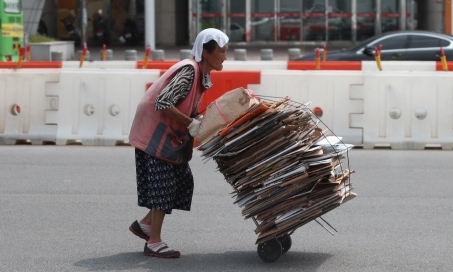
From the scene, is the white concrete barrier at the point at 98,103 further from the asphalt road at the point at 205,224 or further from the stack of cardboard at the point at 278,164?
the stack of cardboard at the point at 278,164

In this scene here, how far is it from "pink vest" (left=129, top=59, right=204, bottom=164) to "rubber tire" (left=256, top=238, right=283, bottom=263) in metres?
0.80

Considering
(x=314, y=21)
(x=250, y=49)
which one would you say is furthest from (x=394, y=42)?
(x=314, y=21)

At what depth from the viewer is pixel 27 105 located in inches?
480

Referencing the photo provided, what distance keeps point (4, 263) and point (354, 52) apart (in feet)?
45.6

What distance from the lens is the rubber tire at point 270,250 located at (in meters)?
6.18

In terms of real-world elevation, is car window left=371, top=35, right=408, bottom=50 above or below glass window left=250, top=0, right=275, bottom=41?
below

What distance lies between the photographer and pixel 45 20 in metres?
33.8

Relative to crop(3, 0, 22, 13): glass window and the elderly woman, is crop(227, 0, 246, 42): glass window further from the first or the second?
the elderly woman

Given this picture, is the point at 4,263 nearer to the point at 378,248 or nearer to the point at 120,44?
the point at 378,248

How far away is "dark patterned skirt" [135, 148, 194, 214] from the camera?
612 cm

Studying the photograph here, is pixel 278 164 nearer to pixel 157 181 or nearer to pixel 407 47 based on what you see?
pixel 157 181

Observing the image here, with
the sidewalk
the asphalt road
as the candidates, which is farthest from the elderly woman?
the sidewalk

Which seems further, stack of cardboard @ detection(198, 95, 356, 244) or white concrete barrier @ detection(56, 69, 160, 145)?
white concrete barrier @ detection(56, 69, 160, 145)

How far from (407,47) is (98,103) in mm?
9305
